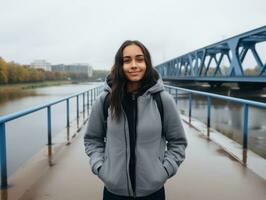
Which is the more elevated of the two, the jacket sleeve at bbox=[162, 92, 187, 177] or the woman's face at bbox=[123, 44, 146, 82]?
the woman's face at bbox=[123, 44, 146, 82]

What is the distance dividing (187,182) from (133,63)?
2641mm

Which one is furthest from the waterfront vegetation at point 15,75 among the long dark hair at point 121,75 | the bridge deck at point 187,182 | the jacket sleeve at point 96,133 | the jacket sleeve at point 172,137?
the jacket sleeve at point 172,137

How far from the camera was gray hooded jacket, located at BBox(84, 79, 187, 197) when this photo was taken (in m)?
1.98

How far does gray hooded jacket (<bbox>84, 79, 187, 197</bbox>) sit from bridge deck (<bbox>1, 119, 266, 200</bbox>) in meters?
1.83

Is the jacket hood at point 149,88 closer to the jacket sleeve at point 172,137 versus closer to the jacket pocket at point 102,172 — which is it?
the jacket sleeve at point 172,137

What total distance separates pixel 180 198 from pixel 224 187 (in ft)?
2.18

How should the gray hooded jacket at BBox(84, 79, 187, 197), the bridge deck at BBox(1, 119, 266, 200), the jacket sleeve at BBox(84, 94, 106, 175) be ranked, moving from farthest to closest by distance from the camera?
the bridge deck at BBox(1, 119, 266, 200) < the jacket sleeve at BBox(84, 94, 106, 175) < the gray hooded jacket at BBox(84, 79, 187, 197)

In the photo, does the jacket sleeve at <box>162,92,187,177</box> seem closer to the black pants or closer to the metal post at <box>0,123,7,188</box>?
the black pants

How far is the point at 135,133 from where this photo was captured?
199cm

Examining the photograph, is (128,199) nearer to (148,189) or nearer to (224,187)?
(148,189)


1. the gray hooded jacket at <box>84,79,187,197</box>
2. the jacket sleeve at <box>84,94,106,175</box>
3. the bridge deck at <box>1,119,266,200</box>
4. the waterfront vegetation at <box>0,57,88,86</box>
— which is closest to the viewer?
the gray hooded jacket at <box>84,79,187,197</box>

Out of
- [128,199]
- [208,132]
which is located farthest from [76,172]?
[208,132]

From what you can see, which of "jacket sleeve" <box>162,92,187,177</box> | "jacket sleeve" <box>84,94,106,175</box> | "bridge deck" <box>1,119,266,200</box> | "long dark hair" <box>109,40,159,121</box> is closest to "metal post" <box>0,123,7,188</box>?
"bridge deck" <box>1,119,266,200</box>

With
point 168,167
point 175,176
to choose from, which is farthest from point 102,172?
point 175,176
